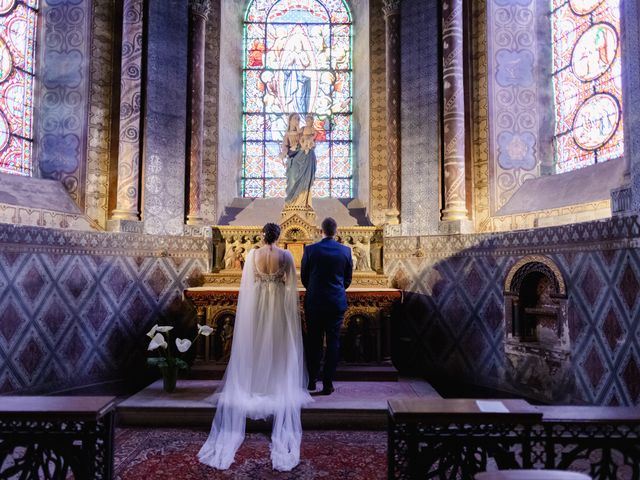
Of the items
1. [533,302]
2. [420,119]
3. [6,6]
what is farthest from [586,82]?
[6,6]

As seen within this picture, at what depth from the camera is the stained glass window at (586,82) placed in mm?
6465

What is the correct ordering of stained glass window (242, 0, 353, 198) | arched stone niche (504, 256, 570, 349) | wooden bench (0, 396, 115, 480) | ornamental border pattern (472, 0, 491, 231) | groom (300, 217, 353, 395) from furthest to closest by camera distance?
stained glass window (242, 0, 353, 198) < ornamental border pattern (472, 0, 491, 231) < arched stone niche (504, 256, 570, 349) < groom (300, 217, 353, 395) < wooden bench (0, 396, 115, 480)

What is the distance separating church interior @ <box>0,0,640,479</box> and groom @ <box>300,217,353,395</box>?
0.75 m

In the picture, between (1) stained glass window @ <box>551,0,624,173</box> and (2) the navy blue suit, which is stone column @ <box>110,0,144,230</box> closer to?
(2) the navy blue suit

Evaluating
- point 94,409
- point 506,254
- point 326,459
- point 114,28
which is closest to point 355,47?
point 114,28

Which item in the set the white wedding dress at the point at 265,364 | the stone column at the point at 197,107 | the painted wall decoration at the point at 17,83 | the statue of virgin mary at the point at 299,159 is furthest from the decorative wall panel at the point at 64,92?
the white wedding dress at the point at 265,364

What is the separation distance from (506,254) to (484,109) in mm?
2403

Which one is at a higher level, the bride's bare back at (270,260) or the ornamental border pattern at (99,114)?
the ornamental border pattern at (99,114)

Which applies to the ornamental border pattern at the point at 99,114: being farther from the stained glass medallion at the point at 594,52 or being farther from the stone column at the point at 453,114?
the stained glass medallion at the point at 594,52

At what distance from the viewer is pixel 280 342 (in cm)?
505

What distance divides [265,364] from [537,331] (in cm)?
348

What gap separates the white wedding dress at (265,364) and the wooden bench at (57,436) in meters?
1.40

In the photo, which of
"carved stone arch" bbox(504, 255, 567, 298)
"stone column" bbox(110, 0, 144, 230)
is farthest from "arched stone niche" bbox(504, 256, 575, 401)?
"stone column" bbox(110, 0, 144, 230)

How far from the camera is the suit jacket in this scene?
542 cm
